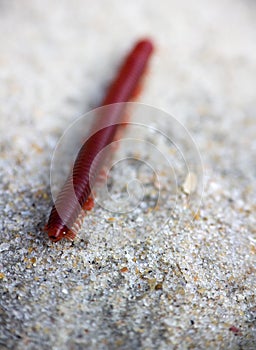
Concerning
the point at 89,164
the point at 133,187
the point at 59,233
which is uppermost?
the point at 89,164

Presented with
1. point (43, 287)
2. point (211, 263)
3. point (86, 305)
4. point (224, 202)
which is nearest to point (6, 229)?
point (43, 287)

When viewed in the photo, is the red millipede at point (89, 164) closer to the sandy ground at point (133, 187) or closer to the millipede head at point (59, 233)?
the millipede head at point (59, 233)

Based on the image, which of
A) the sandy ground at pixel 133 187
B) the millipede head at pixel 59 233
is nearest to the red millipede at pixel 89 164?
the millipede head at pixel 59 233

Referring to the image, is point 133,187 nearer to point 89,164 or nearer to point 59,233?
point 89,164

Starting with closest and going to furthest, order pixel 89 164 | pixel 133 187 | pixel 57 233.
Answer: pixel 57 233 → pixel 89 164 → pixel 133 187

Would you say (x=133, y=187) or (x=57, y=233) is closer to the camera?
(x=57, y=233)

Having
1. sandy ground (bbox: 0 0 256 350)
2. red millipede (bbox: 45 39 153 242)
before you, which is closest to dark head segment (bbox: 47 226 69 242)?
red millipede (bbox: 45 39 153 242)

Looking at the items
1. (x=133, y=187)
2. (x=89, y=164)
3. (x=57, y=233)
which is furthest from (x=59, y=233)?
(x=133, y=187)

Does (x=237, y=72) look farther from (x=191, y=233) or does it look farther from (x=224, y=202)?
(x=191, y=233)
